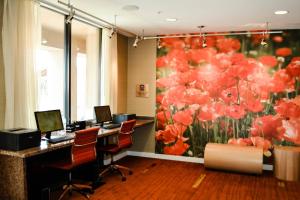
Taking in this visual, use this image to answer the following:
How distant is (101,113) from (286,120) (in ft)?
11.6

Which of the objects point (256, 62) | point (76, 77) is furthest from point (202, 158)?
point (76, 77)

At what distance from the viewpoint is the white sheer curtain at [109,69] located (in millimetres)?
5293

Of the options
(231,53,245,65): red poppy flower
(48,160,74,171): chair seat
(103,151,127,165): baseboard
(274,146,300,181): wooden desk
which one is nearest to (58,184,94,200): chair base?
(48,160,74,171): chair seat

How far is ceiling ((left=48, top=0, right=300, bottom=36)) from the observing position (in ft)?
12.1

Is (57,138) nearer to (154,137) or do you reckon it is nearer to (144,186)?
(144,186)

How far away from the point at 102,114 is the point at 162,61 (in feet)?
6.24

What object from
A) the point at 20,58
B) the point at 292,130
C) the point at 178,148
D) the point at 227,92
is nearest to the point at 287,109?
the point at 292,130

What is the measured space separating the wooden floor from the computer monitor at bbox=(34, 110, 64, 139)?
102 cm

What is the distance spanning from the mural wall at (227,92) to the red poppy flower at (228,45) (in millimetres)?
20

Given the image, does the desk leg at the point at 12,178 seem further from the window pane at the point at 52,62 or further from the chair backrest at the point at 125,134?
the chair backrest at the point at 125,134

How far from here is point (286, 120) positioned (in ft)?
17.0

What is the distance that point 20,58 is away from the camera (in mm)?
3438

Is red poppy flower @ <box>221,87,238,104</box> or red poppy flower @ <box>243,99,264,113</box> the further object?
red poppy flower @ <box>221,87,238,104</box>

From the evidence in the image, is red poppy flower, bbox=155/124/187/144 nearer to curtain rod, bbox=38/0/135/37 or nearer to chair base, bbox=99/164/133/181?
chair base, bbox=99/164/133/181
